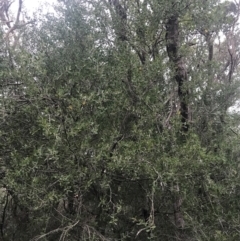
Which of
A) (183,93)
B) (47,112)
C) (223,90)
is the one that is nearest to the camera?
(47,112)

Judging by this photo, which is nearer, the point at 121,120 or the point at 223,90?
the point at 121,120

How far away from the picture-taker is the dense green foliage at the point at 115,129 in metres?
4.48

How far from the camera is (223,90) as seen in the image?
6914mm

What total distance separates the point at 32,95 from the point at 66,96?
0.47 metres

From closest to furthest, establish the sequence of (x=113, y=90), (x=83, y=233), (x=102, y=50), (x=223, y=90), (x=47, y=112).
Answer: (x=47, y=112) < (x=83, y=233) < (x=113, y=90) < (x=102, y=50) < (x=223, y=90)

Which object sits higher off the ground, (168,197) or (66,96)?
(66,96)

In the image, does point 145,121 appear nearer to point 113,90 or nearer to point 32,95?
point 113,90

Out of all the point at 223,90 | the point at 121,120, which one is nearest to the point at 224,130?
the point at 223,90

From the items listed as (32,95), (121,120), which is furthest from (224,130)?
(32,95)

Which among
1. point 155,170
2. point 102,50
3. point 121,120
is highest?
point 102,50

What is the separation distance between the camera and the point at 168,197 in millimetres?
5633

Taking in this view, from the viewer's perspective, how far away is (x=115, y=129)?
493 centimetres

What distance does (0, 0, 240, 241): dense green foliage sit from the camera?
14.7 feet

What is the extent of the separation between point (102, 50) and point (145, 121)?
1.35m
